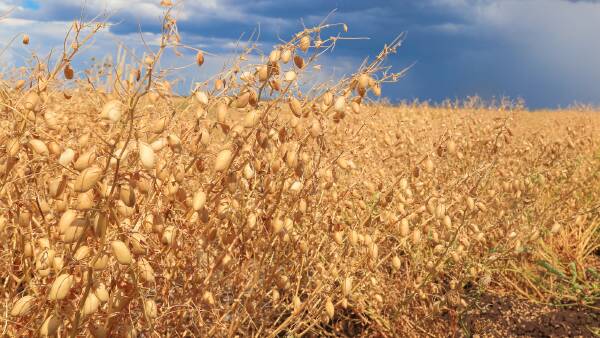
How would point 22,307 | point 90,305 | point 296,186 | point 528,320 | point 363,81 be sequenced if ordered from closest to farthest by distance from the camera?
point 90,305 → point 22,307 → point 363,81 → point 296,186 → point 528,320

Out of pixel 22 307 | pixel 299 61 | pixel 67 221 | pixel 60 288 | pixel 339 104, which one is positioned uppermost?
pixel 299 61

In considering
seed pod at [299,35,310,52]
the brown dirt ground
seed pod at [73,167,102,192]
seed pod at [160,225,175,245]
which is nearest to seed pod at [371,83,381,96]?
seed pod at [299,35,310,52]

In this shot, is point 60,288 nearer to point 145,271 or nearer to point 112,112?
point 145,271

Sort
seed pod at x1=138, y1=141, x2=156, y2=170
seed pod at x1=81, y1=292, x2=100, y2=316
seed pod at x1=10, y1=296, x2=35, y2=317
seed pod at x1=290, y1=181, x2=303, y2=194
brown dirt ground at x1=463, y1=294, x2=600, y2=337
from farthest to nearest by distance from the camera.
Result: brown dirt ground at x1=463, y1=294, x2=600, y2=337 < seed pod at x1=290, y1=181, x2=303, y2=194 < seed pod at x1=10, y1=296, x2=35, y2=317 < seed pod at x1=81, y1=292, x2=100, y2=316 < seed pod at x1=138, y1=141, x2=156, y2=170

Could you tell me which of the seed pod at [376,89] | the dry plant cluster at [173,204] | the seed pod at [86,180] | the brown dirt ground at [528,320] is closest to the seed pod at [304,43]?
the dry plant cluster at [173,204]

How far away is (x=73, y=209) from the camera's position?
115 cm

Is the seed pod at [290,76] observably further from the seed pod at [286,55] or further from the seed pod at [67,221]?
the seed pod at [67,221]

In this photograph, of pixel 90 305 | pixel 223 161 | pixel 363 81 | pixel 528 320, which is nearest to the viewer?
pixel 90 305

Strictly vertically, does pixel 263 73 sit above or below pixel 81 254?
above

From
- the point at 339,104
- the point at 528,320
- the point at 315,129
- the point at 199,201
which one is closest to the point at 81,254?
the point at 199,201

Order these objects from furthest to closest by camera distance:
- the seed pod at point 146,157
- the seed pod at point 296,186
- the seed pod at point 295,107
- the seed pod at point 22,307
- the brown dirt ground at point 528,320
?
1. the brown dirt ground at point 528,320
2. the seed pod at point 296,186
3. the seed pod at point 295,107
4. the seed pod at point 22,307
5. the seed pod at point 146,157

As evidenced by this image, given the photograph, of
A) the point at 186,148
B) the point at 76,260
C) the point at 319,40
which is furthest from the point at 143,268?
the point at 319,40

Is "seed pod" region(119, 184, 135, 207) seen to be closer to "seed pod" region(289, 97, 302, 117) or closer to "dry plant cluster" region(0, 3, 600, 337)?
"dry plant cluster" region(0, 3, 600, 337)

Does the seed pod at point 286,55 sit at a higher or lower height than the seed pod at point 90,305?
higher
